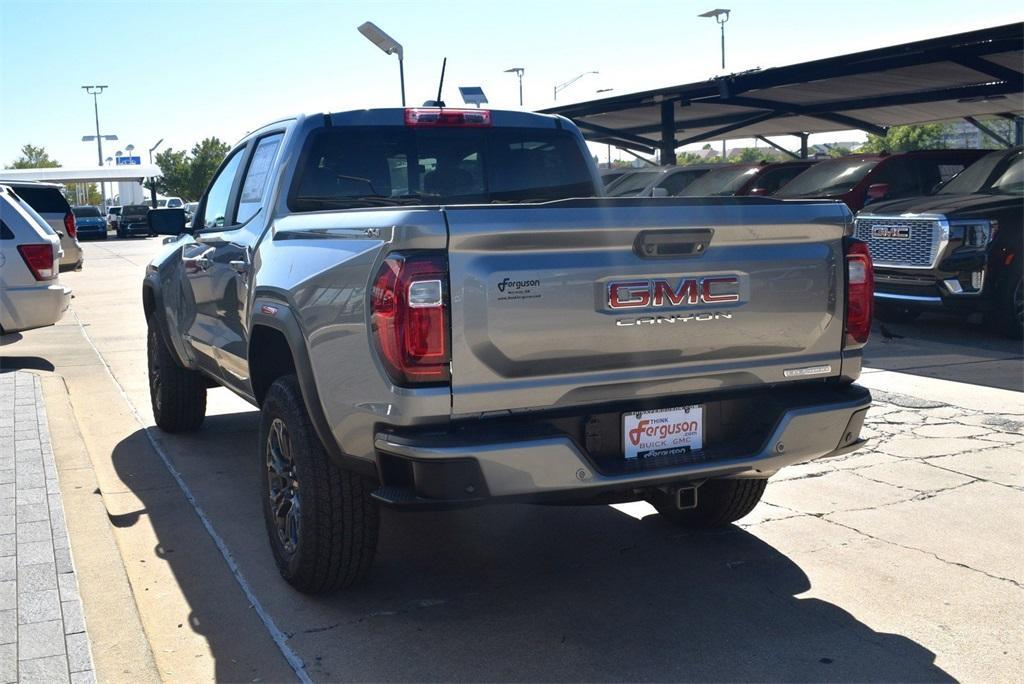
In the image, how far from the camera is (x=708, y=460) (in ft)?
13.2

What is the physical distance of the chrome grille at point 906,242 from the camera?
36.8ft

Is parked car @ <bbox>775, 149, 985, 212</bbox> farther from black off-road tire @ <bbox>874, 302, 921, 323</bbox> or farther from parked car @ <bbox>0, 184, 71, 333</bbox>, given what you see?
parked car @ <bbox>0, 184, 71, 333</bbox>

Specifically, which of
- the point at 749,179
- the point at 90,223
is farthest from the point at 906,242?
the point at 90,223

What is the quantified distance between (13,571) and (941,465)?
4871 millimetres

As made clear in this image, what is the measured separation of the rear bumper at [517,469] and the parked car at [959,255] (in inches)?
306

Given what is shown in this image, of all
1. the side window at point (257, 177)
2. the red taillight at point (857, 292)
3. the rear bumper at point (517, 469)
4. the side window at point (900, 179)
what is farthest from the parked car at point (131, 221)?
the rear bumper at point (517, 469)

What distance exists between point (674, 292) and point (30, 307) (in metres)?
8.48

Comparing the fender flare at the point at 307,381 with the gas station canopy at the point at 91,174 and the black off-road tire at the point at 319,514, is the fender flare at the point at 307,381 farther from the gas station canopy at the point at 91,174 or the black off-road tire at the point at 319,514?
the gas station canopy at the point at 91,174

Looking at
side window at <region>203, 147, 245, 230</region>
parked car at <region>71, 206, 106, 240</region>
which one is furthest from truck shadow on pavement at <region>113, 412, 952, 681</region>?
parked car at <region>71, 206, 106, 240</region>

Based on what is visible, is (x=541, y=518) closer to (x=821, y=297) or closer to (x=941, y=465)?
(x=821, y=297)

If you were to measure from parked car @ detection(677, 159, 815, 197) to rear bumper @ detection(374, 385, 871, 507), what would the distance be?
12.9 metres

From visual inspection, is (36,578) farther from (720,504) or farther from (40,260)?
(40,260)

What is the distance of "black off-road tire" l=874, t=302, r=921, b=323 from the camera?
500 inches

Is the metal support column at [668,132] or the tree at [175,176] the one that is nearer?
the metal support column at [668,132]
